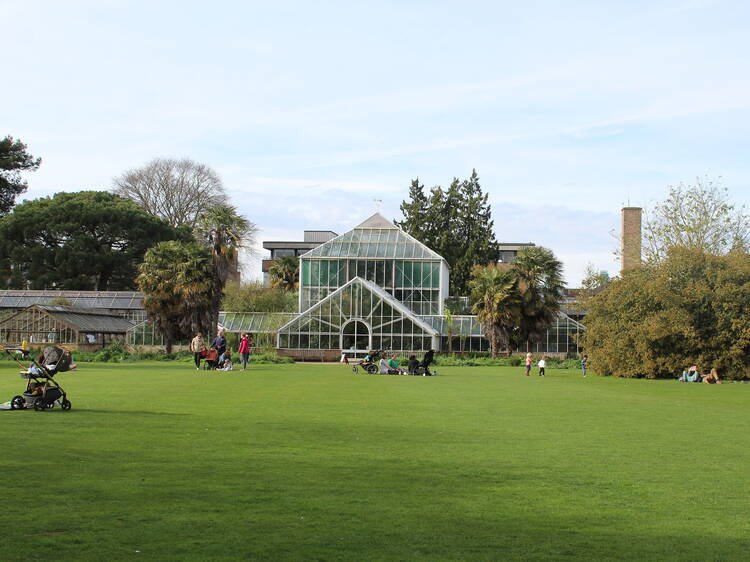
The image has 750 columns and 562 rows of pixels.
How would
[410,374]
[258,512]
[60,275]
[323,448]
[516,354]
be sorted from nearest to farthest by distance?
1. [258,512]
2. [323,448]
3. [410,374]
4. [516,354]
5. [60,275]

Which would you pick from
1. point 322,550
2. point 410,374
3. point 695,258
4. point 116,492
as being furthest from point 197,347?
point 322,550

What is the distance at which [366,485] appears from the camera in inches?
376

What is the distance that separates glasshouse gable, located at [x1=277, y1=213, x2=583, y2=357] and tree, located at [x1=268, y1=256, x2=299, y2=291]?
22.4ft

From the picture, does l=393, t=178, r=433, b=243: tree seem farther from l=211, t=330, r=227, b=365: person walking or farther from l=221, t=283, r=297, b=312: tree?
l=211, t=330, r=227, b=365: person walking

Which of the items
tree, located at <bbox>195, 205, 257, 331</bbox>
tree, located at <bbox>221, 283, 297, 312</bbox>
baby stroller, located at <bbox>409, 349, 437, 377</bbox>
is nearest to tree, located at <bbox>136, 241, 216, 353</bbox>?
tree, located at <bbox>195, 205, 257, 331</bbox>

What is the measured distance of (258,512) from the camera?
26.7 feet

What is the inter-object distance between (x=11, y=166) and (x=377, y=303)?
89.8 ft

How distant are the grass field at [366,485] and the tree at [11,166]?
25.8m

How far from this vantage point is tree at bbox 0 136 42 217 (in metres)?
41.0

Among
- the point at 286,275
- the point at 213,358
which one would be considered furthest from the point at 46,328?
the point at 213,358

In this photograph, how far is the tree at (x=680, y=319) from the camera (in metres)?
41.5

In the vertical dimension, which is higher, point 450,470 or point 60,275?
point 60,275

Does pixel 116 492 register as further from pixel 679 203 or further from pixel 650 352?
pixel 679 203

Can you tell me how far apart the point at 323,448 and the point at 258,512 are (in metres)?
4.25
